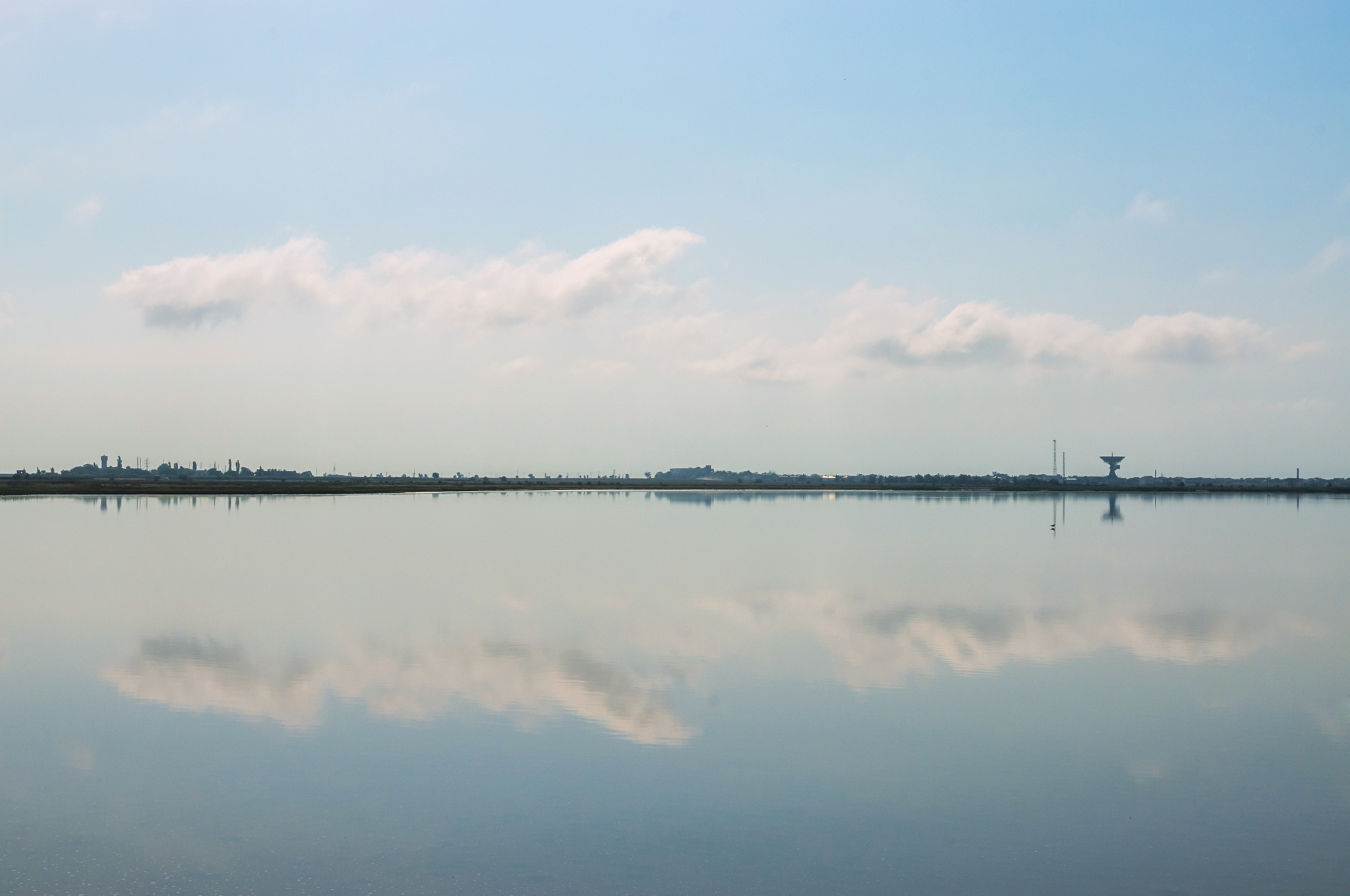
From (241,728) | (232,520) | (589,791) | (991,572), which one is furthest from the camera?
(232,520)

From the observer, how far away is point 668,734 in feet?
50.8

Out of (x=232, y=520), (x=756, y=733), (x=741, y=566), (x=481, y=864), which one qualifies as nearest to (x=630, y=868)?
(x=481, y=864)

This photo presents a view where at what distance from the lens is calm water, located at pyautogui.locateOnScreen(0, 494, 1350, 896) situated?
34.5 ft

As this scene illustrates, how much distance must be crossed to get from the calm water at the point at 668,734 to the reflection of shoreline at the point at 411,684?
10cm

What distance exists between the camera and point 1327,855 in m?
10.7

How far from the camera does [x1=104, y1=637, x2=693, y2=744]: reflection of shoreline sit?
1666cm

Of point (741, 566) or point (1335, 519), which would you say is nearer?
point (741, 566)

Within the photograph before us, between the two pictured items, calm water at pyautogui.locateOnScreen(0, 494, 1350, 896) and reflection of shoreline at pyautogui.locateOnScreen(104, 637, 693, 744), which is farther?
reflection of shoreline at pyautogui.locateOnScreen(104, 637, 693, 744)

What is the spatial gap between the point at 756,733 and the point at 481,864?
245 inches

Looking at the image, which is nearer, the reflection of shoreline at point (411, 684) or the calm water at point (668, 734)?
the calm water at point (668, 734)

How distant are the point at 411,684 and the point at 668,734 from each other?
232 inches

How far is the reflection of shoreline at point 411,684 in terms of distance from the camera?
16656mm

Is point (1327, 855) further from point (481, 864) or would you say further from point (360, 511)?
point (360, 511)

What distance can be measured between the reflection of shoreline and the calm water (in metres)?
0.10
